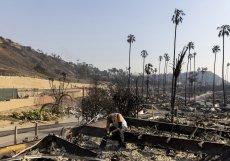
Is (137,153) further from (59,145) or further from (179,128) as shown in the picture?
(179,128)

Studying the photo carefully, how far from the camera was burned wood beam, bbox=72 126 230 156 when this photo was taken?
13.0 meters

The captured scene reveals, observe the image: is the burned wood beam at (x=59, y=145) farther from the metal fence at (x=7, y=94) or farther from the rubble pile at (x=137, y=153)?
the metal fence at (x=7, y=94)

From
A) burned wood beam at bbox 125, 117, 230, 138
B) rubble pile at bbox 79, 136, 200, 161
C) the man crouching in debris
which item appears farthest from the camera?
burned wood beam at bbox 125, 117, 230, 138

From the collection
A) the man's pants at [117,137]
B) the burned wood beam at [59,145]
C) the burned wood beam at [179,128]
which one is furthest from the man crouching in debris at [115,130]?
the burned wood beam at [179,128]

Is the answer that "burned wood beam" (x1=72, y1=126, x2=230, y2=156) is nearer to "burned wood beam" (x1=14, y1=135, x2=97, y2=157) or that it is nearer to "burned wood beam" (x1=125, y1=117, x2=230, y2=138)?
"burned wood beam" (x1=14, y1=135, x2=97, y2=157)

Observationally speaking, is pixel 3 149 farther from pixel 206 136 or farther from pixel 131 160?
pixel 206 136

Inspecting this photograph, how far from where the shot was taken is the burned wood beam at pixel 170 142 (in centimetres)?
1303

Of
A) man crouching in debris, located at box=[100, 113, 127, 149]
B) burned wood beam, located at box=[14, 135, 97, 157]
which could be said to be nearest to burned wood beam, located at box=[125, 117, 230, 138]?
man crouching in debris, located at box=[100, 113, 127, 149]

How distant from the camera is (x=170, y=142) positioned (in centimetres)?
1377

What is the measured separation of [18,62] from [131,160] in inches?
4817

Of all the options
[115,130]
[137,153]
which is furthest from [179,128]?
[115,130]

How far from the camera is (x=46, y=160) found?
10539mm

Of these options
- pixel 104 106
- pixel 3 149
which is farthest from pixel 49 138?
pixel 104 106

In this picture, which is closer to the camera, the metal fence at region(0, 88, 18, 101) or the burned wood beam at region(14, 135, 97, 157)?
the burned wood beam at region(14, 135, 97, 157)
